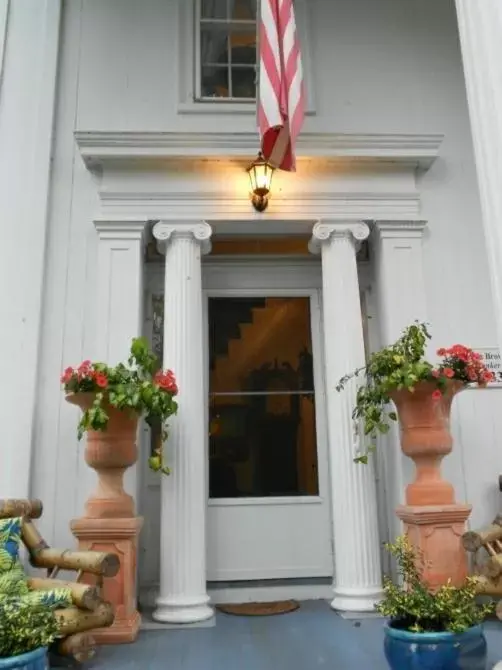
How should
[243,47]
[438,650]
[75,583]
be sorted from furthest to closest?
[243,47] → [75,583] → [438,650]

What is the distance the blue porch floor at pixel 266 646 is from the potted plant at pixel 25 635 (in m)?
0.73

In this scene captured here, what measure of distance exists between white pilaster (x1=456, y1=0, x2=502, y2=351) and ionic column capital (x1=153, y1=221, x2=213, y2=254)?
1.82 m

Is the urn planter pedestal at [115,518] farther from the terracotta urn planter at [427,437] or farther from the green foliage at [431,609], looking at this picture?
the terracotta urn planter at [427,437]

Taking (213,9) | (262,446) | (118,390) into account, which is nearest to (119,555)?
(118,390)

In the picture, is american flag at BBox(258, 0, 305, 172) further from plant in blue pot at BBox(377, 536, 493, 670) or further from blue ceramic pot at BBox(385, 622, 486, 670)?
blue ceramic pot at BBox(385, 622, 486, 670)

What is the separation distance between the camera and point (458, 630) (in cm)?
200

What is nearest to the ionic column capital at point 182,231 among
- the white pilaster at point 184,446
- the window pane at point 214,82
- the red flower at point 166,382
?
the white pilaster at point 184,446

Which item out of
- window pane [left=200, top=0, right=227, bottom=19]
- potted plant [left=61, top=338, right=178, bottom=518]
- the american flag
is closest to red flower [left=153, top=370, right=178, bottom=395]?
potted plant [left=61, top=338, right=178, bottom=518]

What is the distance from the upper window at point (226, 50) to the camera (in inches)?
164

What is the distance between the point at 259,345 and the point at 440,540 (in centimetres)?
163

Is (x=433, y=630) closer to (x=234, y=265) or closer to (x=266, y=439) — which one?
(x=266, y=439)

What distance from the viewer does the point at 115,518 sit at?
117 inches

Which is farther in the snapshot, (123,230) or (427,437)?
(123,230)

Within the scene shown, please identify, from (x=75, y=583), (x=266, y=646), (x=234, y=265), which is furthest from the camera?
(x=234, y=265)
